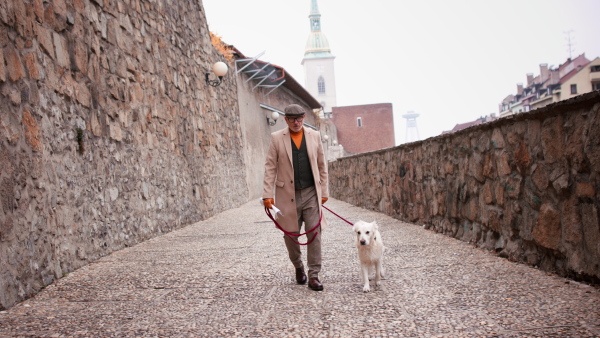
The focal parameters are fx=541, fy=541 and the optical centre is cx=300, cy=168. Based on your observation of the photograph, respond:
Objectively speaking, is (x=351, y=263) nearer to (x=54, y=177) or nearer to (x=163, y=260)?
(x=163, y=260)

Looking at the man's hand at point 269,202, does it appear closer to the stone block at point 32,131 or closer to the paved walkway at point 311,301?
the paved walkway at point 311,301

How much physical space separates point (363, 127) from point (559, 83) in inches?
742

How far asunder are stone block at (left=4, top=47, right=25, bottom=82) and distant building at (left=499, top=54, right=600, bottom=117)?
34.8 meters

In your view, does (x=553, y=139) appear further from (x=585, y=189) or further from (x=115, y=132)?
(x=115, y=132)

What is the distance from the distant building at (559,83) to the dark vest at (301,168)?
33874 mm

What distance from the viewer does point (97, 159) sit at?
6074 millimetres

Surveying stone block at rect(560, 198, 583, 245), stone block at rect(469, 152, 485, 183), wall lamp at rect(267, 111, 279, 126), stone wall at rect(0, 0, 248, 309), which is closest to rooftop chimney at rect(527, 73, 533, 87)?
wall lamp at rect(267, 111, 279, 126)

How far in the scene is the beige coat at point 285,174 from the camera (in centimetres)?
423

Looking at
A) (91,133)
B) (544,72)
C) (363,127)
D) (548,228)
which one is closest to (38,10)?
(91,133)

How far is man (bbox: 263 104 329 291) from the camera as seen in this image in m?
4.23

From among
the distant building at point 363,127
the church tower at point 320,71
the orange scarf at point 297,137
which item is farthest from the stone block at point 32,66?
the church tower at point 320,71

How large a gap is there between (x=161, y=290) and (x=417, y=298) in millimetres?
1977

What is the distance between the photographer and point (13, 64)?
4.23 m

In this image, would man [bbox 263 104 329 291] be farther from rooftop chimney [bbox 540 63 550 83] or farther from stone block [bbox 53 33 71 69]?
rooftop chimney [bbox 540 63 550 83]
